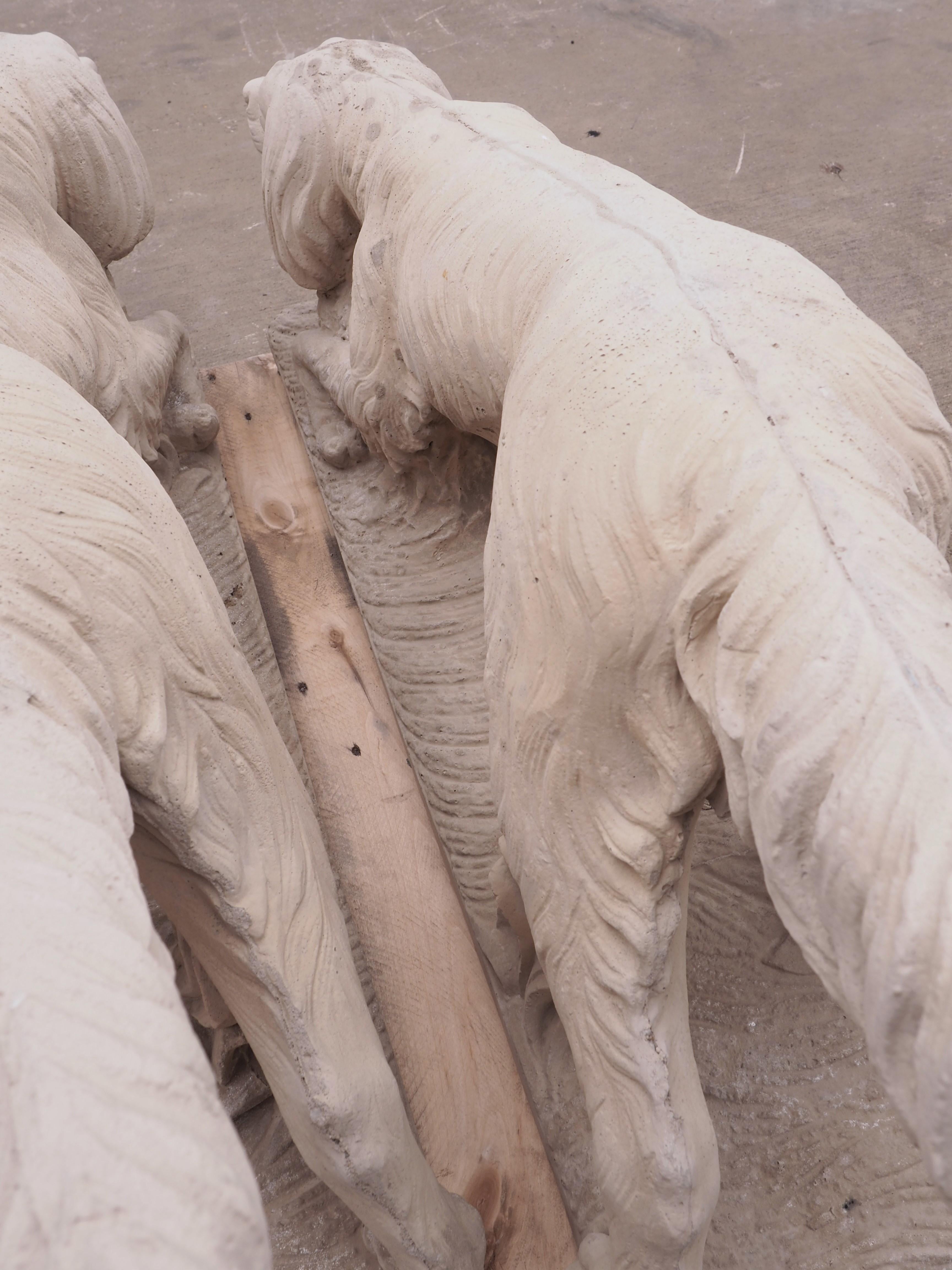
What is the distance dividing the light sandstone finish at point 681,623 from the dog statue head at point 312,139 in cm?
49

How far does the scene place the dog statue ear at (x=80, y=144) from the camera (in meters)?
1.85

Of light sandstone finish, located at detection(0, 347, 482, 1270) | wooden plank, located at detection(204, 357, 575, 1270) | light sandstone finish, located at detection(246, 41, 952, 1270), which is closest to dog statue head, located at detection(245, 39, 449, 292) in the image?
wooden plank, located at detection(204, 357, 575, 1270)

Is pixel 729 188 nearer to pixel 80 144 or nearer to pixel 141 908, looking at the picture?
pixel 80 144

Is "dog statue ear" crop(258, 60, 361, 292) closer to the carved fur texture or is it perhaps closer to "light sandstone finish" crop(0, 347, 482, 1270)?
the carved fur texture

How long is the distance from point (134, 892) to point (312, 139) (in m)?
1.54

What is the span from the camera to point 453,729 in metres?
1.74

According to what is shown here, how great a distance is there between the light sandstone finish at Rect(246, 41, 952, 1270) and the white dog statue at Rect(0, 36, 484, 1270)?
9.6 inches

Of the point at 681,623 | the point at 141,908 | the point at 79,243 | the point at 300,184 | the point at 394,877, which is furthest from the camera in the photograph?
the point at 300,184

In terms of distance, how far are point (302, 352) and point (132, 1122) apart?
6.12 ft

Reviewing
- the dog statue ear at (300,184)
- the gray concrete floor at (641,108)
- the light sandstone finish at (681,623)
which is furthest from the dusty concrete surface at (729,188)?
the dog statue ear at (300,184)

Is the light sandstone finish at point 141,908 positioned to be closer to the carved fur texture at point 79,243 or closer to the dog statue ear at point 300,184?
the carved fur texture at point 79,243

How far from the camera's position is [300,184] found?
78.7 inches

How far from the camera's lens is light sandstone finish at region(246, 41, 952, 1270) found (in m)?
0.82

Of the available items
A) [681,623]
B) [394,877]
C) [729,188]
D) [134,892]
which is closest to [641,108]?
[729,188]
